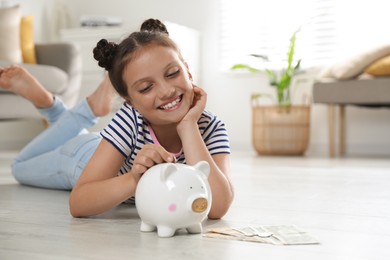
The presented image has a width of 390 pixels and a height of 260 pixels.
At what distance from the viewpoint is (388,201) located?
1.52m

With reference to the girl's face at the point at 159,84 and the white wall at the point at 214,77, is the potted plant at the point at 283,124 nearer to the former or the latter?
the white wall at the point at 214,77

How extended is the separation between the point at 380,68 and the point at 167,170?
2.56 meters

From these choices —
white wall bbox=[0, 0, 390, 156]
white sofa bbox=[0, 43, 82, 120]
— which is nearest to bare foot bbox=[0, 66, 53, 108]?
white sofa bbox=[0, 43, 82, 120]

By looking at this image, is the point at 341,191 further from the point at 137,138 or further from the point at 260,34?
the point at 260,34

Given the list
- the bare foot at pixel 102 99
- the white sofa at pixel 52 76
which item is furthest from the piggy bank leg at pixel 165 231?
the white sofa at pixel 52 76

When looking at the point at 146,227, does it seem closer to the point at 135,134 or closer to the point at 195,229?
the point at 195,229

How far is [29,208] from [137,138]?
1.29 feet

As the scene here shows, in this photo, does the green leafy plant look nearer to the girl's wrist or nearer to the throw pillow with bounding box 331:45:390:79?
the throw pillow with bounding box 331:45:390:79

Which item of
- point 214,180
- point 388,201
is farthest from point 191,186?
point 388,201

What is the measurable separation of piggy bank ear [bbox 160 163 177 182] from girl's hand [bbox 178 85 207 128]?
0.54ft

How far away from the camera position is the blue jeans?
173 cm

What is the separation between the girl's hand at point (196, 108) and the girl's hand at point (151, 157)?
0.35ft

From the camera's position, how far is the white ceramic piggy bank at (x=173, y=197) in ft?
3.22

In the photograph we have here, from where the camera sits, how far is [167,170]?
987mm
